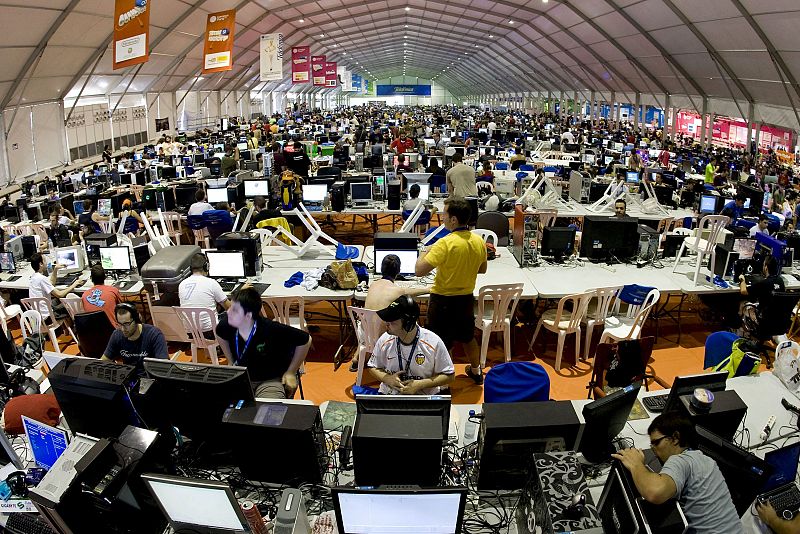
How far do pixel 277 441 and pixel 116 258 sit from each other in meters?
5.65

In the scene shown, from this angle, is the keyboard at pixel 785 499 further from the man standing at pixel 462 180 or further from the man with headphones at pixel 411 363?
the man standing at pixel 462 180

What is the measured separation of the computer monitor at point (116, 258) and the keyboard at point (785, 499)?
23.9 ft

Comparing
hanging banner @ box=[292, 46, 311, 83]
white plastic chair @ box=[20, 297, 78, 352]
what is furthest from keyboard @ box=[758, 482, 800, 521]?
hanging banner @ box=[292, 46, 311, 83]

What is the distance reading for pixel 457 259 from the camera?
208 inches

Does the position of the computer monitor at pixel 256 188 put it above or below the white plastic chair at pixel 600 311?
above

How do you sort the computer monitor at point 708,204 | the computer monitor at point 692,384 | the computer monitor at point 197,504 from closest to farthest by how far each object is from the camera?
the computer monitor at point 197,504, the computer monitor at point 692,384, the computer monitor at point 708,204

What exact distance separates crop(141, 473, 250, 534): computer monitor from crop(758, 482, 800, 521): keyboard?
8.77 ft

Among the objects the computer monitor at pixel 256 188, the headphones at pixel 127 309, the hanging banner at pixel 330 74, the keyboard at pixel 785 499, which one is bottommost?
the keyboard at pixel 785 499

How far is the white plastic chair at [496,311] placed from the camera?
655cm

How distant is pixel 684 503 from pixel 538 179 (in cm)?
1052

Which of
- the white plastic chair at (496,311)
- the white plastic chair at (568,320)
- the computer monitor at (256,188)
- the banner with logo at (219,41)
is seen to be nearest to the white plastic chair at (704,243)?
the white plastic chair at (568,320)

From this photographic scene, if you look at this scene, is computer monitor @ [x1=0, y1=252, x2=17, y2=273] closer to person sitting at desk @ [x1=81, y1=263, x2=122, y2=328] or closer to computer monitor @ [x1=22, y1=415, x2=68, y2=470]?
person sitting at desk @ [x1=81, y1=263, x2=122, y2=328]

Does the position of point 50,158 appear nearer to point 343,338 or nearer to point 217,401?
point 343,338

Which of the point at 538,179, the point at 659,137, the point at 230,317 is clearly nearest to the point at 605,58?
the point at 659,137
